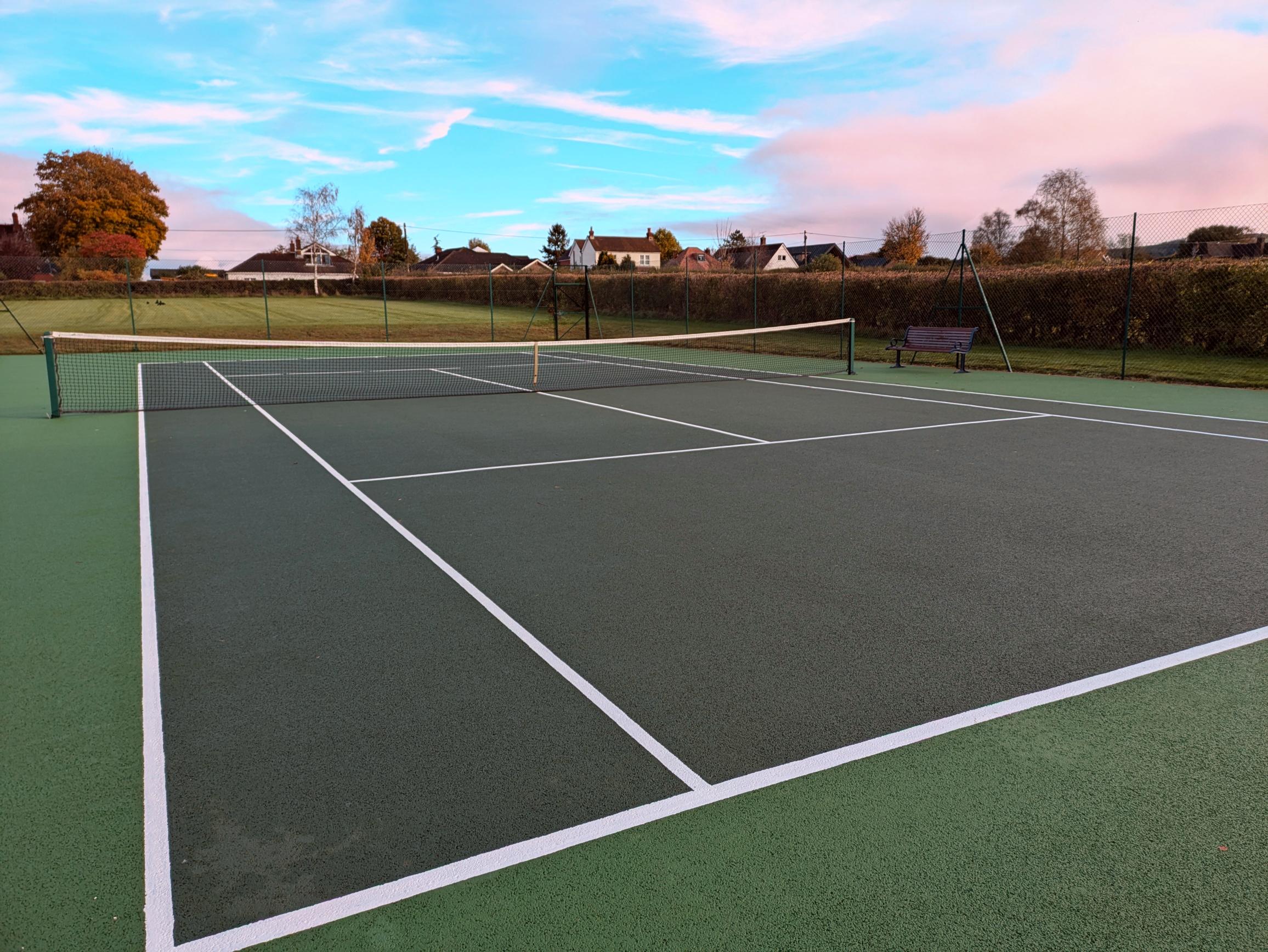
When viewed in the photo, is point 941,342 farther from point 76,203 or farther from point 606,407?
point 76,203

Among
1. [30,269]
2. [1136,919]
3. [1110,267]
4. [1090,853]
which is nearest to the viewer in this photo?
[1136,919]

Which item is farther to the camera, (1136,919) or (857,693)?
(857,693)

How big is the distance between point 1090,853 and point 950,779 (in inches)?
20.3

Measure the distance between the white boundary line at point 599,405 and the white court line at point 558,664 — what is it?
464 centimetres

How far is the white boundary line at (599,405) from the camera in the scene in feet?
35.2

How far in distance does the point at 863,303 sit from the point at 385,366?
13.4m

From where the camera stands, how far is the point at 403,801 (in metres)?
3.10

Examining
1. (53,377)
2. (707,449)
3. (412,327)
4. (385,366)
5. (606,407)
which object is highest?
(412,327)

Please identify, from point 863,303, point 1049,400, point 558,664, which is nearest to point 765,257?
point 863,303

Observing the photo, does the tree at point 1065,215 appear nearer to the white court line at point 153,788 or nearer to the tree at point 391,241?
the white court line at point 153,788

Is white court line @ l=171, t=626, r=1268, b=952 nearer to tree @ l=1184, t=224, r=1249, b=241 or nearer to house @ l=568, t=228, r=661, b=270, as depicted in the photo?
tree @ l=1184, t=224, r=1249, b=241

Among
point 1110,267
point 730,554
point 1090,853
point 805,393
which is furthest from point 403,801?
point 1110,267

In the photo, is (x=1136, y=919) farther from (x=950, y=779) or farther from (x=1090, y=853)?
(x=950, y=779)

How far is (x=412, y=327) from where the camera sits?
3378 centimetres
